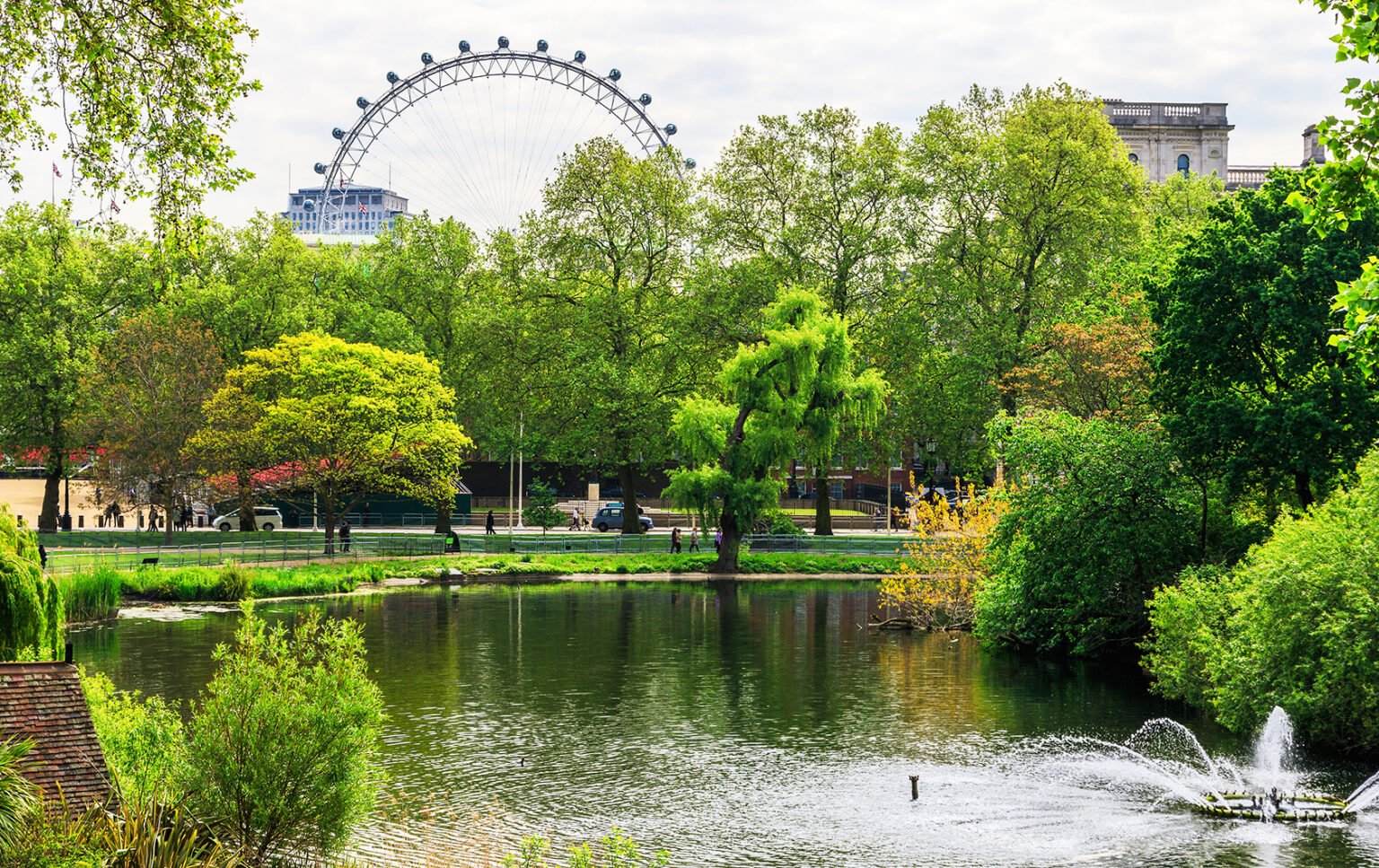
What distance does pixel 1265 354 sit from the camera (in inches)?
1373

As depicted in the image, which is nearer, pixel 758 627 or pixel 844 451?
pixel 758 627

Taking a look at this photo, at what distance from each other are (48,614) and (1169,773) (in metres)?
19.6

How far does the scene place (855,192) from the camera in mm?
69875

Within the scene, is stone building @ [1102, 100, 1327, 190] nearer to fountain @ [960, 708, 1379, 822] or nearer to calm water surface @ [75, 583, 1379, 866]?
calm water surface @ [75, 583, 1379, 866]

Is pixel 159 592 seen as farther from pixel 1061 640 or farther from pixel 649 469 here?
pixel 1061 640

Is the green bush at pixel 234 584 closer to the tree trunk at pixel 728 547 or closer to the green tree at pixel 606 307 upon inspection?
the tree trunk at pixel 728 547

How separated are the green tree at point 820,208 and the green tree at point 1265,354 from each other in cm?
3382

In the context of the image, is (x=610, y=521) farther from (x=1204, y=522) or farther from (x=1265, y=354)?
(x=1265, y=354)

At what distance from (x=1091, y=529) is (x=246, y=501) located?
161ft

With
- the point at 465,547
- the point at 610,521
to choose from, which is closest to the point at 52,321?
the point at 465,547

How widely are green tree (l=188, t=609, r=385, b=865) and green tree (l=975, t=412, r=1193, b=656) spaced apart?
25216 millimetres

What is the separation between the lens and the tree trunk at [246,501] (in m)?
68.8

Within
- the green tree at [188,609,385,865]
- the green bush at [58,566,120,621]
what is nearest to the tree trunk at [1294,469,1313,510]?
the green tree at [188,609,385,865]

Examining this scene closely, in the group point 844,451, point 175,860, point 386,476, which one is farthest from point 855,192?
point 175,860
